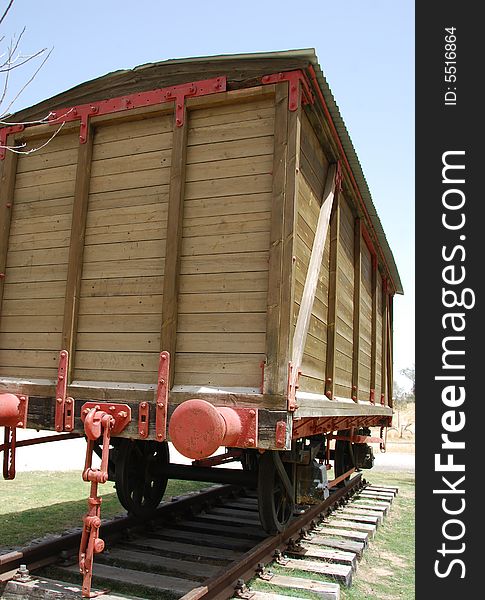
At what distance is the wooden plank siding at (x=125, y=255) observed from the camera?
506 cm

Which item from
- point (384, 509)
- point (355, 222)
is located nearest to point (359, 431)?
point (384, 509)

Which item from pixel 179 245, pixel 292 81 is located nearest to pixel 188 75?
pixel 292 81

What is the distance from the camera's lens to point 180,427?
13.3 feet

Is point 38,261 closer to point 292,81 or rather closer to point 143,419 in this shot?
point 143,419

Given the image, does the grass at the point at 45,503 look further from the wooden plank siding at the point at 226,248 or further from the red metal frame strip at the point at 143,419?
the wooden plank siding at the point at 226,248

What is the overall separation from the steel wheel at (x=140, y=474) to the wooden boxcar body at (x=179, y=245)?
1.56 m

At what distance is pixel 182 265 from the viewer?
16.4 ft

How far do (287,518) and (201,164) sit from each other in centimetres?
379

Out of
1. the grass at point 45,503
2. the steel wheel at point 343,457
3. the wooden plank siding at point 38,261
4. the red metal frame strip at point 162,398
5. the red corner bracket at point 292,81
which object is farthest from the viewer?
the steel wheel at point 343,457


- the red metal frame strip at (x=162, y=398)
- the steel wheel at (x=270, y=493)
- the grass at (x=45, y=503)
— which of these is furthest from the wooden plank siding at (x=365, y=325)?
the red metal frame strip at (x=162, y=398)

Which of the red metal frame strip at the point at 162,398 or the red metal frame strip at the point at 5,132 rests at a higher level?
the red metal frame strip at the point at 5,132

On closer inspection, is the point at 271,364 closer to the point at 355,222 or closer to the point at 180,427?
the point at 180,427

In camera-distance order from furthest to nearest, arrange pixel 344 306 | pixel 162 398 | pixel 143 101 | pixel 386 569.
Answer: pixel 344 306, pixel 386 569, pixel 143 101, pixel 162 398

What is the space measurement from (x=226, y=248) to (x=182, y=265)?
1.38 feet
